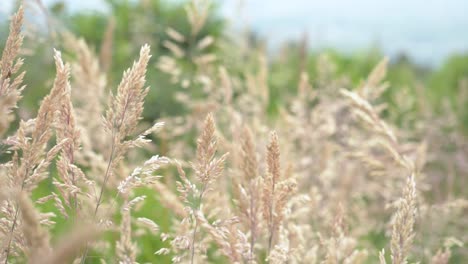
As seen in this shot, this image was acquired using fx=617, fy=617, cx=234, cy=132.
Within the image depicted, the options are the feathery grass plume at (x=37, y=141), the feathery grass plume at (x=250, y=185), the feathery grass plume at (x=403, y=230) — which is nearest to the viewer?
the feathery grass plume at (x=37, y=141)

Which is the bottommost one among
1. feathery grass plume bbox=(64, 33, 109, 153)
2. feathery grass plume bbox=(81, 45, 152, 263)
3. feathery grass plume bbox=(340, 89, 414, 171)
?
feathery grass plume bbox=(81, 45, 152, 263)

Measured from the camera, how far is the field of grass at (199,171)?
1.10m

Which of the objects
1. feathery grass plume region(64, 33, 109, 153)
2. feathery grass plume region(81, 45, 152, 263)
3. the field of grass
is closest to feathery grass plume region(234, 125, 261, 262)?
the field of grass

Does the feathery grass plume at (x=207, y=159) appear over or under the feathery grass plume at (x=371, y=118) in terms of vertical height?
under

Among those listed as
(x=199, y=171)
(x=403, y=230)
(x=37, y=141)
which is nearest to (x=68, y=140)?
(x=37, y=141)

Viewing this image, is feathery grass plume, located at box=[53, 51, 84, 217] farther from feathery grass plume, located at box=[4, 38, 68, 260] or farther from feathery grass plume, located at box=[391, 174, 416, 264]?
feathery grass plume, located at box=[391, 174, 416, 264]

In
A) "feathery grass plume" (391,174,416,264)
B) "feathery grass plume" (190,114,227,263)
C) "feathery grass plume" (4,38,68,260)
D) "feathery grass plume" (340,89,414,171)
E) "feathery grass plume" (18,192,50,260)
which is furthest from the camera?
"feathery grass plume" (340,89,414,171)

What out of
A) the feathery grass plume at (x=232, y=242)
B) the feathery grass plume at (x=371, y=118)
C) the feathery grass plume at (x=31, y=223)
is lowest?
the feathery grass plume at (x=31, y=223)

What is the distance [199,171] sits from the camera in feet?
3.86

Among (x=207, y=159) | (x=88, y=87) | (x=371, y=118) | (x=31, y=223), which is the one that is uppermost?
(x=88, y=87)

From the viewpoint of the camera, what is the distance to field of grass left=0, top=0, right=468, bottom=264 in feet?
3.61

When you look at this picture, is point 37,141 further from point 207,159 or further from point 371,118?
point 371,118

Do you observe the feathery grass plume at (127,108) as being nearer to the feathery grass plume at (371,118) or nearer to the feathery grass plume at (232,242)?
the feathery grass plume at (232,242)

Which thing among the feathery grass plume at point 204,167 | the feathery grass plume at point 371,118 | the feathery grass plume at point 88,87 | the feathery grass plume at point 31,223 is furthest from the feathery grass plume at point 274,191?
the feathery grass plume at point 88,87
